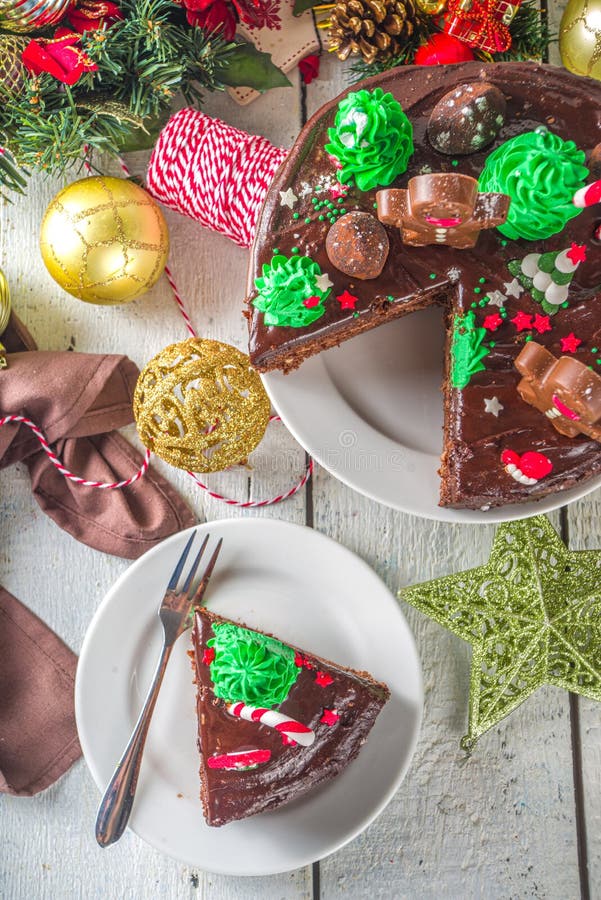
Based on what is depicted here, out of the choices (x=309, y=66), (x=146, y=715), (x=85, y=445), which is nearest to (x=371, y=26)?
(x=309, y=66)

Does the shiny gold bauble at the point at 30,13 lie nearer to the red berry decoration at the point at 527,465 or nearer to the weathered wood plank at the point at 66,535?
the weathered wood plank at the point at 66,535

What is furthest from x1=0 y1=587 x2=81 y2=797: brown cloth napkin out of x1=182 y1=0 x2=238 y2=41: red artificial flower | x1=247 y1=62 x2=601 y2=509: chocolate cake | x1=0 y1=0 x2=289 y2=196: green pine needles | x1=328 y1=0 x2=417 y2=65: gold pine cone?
x1=328 y1=0 x2=417 y2=65: gold pine cone

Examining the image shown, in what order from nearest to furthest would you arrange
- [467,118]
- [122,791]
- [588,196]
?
1. [588,196]
2. [467,118]
3. [122,791]

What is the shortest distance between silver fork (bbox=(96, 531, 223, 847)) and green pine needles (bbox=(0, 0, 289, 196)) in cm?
96

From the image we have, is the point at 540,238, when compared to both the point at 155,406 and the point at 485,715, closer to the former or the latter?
the point at 155,406

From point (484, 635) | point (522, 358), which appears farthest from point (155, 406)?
point (484, 635)

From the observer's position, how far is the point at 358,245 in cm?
162

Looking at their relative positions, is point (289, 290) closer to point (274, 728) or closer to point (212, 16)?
point (212, 16)

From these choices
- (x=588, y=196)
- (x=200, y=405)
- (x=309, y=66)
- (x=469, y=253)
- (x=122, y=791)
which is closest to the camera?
Result: (x=588, y=196)

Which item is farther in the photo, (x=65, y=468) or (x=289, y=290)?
(x=65, y=468)

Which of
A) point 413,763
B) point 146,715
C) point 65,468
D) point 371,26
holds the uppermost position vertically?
point 371,26

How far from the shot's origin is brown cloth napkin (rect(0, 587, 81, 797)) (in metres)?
2.06

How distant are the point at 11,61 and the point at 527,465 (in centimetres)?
138

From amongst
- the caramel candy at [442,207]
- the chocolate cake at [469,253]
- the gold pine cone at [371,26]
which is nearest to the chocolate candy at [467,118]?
the chocolate cake at [469,253]
